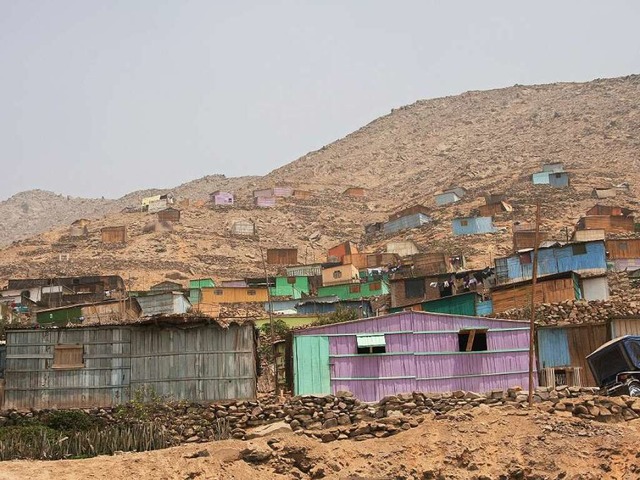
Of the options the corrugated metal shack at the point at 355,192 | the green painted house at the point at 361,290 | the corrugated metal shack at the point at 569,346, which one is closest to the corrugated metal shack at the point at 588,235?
the green painted house at the point at 361,290

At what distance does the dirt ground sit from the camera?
18.0 meters

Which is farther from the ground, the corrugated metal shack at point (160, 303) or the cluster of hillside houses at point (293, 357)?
the corrugated metal shack at point (160, 303)

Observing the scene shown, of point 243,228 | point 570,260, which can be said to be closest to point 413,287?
point 570,260

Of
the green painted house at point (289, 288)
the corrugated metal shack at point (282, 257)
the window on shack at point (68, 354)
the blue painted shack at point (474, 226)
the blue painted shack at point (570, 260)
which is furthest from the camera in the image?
the blue painted shack at point (474, 226)

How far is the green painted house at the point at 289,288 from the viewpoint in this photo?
49.9m

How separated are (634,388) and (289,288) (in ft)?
101

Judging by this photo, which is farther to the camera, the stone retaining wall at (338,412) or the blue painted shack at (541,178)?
the blue painted shack at (541,178)

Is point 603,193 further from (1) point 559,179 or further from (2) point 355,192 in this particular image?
(2) point 355,192

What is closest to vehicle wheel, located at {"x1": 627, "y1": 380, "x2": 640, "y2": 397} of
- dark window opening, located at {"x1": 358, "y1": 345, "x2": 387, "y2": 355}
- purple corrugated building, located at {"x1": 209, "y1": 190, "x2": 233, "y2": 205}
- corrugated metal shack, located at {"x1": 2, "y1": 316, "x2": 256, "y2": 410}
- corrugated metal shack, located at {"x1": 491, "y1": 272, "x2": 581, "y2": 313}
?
Result: dark window opening, located at {"x1": 358, "y1": 345, "x2": 387, "y2": 355}

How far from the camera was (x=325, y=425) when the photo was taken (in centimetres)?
2088

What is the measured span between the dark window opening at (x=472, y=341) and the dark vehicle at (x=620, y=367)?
3.35 meters

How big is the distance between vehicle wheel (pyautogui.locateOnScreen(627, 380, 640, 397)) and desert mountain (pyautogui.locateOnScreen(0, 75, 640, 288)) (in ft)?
109

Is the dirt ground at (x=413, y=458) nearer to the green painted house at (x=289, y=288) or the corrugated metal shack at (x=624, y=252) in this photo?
the corrugated metal shack at (x=624, y=252)

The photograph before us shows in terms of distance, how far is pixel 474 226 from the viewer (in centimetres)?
6444
